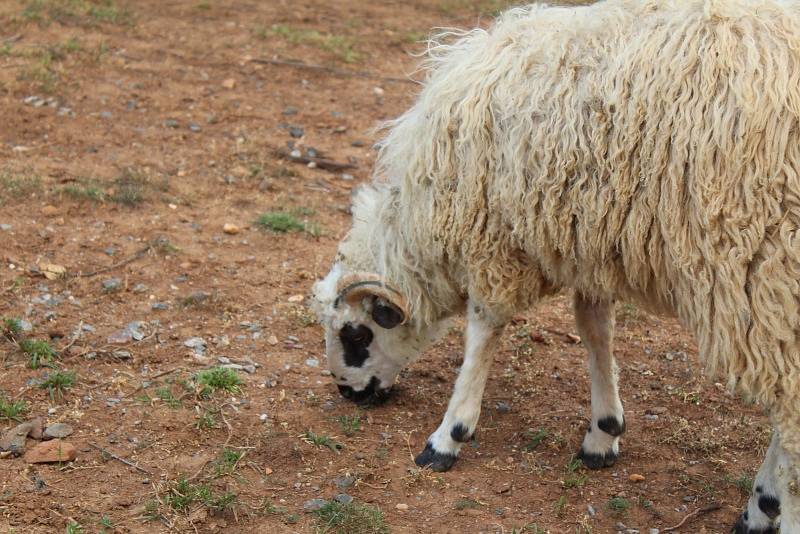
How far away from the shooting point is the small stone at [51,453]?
5066mm

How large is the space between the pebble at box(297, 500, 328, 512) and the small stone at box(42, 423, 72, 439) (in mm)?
1376

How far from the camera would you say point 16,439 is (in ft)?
17.1

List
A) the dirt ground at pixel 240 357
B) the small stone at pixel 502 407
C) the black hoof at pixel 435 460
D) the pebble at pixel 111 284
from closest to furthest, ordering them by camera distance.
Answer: the dirt ground at pixel 240 357
the black hoof at pixel 435 460
the small stone at pixel 502 407
the pebble at pixel 111 284

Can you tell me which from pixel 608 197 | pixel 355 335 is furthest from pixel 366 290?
pixel 608 197

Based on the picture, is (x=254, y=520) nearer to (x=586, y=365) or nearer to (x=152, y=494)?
(x=152, y=494)

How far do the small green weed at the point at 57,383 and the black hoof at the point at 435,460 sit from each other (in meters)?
2.02

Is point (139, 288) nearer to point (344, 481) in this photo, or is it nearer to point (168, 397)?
point (168, 397)

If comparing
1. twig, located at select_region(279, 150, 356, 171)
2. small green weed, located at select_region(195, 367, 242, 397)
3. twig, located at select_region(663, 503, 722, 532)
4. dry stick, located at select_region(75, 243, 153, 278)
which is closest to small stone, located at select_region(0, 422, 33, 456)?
small green weed, located at select_region(195, 367, 242, 397)

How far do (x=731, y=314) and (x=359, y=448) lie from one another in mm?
2284

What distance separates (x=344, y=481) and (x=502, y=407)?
1.32m

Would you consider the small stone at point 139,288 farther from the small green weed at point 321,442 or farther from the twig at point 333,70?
the twig at point 333,70

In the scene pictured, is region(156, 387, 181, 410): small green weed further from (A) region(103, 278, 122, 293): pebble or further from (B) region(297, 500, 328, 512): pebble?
(A) region(103, 278, 122, 293): pebble

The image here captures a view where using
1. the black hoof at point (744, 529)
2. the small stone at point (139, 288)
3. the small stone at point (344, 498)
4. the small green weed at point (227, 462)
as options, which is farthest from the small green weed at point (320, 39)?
the black hoof at point (744, 529)

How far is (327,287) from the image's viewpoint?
5.86 meters
